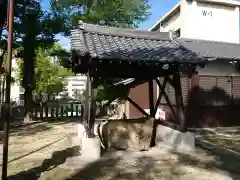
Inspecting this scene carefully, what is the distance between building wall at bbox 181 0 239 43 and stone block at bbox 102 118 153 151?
65.7 ft

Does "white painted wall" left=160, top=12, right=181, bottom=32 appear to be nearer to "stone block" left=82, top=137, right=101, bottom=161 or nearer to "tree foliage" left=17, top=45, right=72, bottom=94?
"tree foliage" left=17, top=45, right=72, bottom=94

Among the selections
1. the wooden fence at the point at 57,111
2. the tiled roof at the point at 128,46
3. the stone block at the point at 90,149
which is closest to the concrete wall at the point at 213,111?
the tiled roof at the point at 128,46

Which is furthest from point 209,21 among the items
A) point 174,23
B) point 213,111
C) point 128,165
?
point 128,165

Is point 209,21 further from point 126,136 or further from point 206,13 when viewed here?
point 126,136

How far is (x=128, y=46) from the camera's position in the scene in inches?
361

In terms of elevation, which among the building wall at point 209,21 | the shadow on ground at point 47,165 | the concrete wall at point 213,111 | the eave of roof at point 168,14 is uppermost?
the eave of roof at point 168,14

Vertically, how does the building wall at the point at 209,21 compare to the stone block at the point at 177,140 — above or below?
above

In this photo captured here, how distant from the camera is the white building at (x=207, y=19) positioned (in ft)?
88.6

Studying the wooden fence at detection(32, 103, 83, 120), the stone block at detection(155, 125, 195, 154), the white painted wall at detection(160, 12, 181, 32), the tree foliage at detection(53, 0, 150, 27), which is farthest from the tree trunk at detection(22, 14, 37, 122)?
the white painted wall at detection(160, 12, 181, 32)

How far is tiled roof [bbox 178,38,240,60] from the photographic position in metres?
14.9

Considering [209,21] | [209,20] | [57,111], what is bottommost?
[57,111]

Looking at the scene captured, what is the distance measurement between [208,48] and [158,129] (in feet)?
28.9

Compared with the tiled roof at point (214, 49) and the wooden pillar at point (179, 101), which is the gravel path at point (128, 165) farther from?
the tiled roof at point (214, 49)

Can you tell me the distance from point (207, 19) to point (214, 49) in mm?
13069
